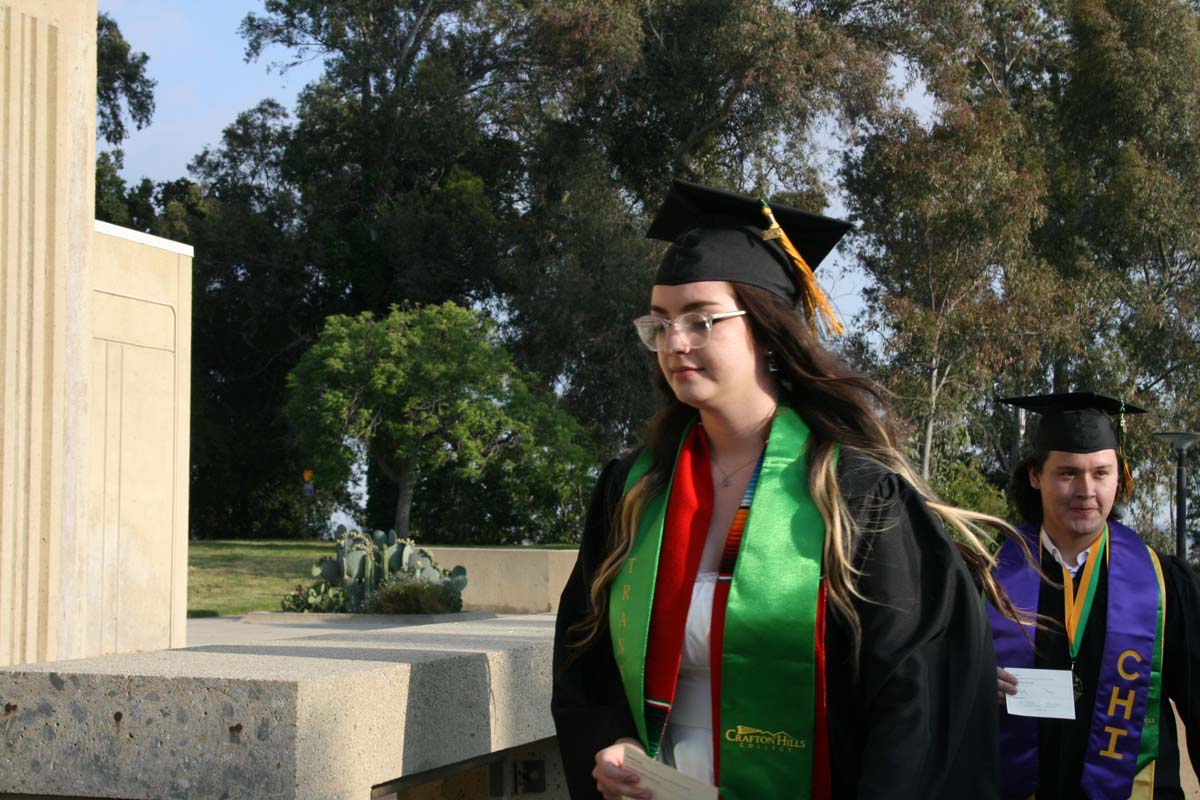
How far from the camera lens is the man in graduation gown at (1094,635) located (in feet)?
12.2

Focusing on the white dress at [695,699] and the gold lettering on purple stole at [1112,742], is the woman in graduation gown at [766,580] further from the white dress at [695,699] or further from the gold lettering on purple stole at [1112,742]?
the gold lettering on purple stole at [1112,742]

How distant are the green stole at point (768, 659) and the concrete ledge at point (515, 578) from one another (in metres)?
16.2

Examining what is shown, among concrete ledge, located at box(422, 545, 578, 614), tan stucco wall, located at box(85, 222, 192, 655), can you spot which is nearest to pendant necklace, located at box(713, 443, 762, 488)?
tan stucco wall, located at box(85, 222, 192, 655)

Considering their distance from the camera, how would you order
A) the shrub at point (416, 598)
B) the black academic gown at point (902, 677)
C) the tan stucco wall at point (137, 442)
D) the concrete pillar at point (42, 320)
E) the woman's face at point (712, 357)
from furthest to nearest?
the shrub at point (416, 598), the tan stucco wall at point (137, 442), the concrete pillar at point (42, 320), the woman's face at point (712, 357), the black academic gown at point (902, 677)

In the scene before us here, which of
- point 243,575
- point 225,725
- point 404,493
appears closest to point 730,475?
point 225,725

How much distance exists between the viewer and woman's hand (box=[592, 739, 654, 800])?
242 cm

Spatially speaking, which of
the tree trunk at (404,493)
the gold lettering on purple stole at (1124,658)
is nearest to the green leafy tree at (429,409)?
the tree trunk at (404,493)

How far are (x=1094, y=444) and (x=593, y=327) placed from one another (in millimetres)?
28986

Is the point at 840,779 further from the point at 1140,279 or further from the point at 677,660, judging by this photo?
the point at 1140,279

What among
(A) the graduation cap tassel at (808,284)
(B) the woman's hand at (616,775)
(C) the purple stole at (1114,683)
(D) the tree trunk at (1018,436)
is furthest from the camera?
(D) the tree trunk at (1018,436)

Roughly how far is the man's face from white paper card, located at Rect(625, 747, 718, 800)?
198 cm

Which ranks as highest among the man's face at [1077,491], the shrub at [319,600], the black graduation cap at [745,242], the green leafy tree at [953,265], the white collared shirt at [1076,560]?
the green leafy tree at [953,265]

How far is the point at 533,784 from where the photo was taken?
11.8 ft

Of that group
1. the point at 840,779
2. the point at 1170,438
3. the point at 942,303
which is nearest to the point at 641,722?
the point at 840,779
